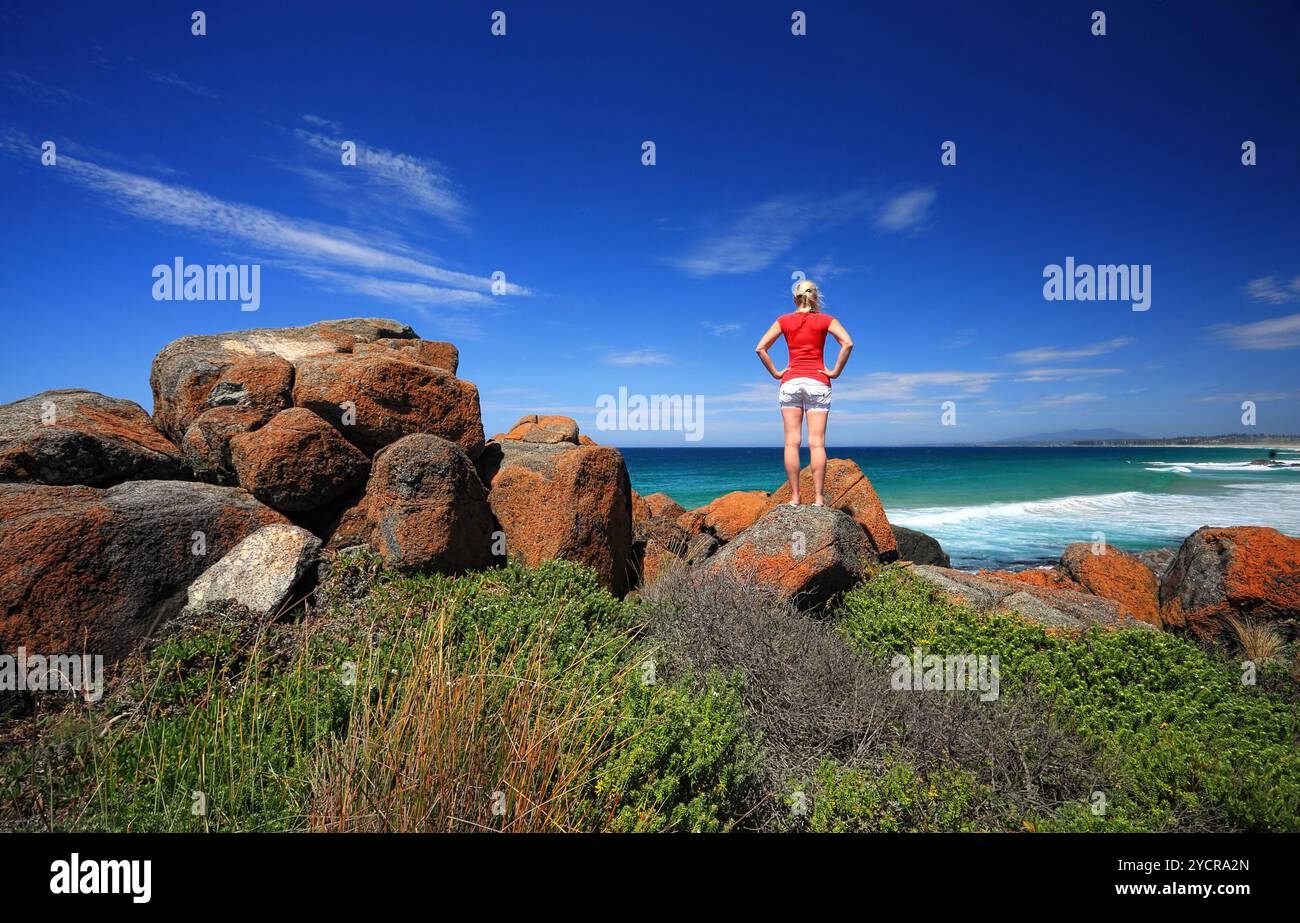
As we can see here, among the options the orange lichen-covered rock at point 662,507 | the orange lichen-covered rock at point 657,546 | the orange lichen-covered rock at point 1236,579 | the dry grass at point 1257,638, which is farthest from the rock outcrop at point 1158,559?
the orange lichen-covered rock at point 657,546

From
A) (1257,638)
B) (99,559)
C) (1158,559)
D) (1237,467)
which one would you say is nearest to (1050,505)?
(1158,559)

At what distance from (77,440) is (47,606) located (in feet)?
7.58

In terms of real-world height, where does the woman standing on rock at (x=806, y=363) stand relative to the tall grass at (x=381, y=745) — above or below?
above

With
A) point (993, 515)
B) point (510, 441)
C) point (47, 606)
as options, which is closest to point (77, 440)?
point (47, 606)

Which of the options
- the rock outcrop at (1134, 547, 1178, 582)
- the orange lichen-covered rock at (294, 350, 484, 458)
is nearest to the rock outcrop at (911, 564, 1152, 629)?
the orange lichen-covered rock at (294, 350, 484, 458)

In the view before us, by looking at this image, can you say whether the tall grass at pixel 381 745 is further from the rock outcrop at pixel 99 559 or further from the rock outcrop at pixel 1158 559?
the rock outcrop at pixel 1158 559

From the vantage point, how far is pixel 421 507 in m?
6.42

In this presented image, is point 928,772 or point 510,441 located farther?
point 510,441

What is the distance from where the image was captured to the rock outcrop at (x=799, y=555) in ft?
23.9

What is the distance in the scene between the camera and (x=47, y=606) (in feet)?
15.6

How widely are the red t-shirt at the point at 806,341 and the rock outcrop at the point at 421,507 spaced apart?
4.49 m

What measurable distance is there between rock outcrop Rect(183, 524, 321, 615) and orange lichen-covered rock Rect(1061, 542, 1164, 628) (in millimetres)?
11775

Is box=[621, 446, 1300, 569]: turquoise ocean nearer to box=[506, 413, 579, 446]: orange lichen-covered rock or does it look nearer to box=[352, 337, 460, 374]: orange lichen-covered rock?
box=[506, 413, 579, 446]: orange lichen-covered rock
